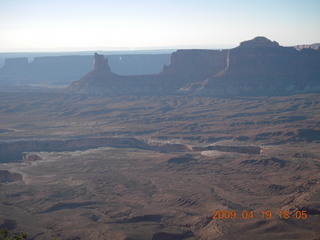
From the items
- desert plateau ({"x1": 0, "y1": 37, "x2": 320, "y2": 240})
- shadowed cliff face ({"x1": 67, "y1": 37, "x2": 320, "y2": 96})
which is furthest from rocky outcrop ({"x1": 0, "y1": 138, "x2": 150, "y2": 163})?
shadowed cliff face ({"x1": 67, "y1": 37, "x2": 320, "y2": 96})

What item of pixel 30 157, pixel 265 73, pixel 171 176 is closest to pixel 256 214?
pixel 171 176

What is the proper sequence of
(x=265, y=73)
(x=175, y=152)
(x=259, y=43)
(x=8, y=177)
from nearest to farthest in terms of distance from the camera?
1. (x=8, y=177)
2. (x=175, y=152)
3. (x=265, y=73)
4. (x=259, y=43)

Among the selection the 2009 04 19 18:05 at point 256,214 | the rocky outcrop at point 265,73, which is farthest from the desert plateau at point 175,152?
the rocky outcrop at point 265,73

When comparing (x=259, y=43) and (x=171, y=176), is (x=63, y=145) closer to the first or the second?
(x=171, y=176)

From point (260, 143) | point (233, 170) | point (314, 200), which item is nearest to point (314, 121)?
point (260, 143)

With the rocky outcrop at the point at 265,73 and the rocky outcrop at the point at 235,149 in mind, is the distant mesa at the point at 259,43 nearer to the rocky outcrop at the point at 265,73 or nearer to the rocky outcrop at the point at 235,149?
the rocky outcrop at the point at 265,73

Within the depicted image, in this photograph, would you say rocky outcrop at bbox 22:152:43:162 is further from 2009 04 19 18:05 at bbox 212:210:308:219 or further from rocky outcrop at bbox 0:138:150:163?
2009 04 19 18:05 at bbox 212:210:308:219

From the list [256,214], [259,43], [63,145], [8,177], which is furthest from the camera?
[259,43]
